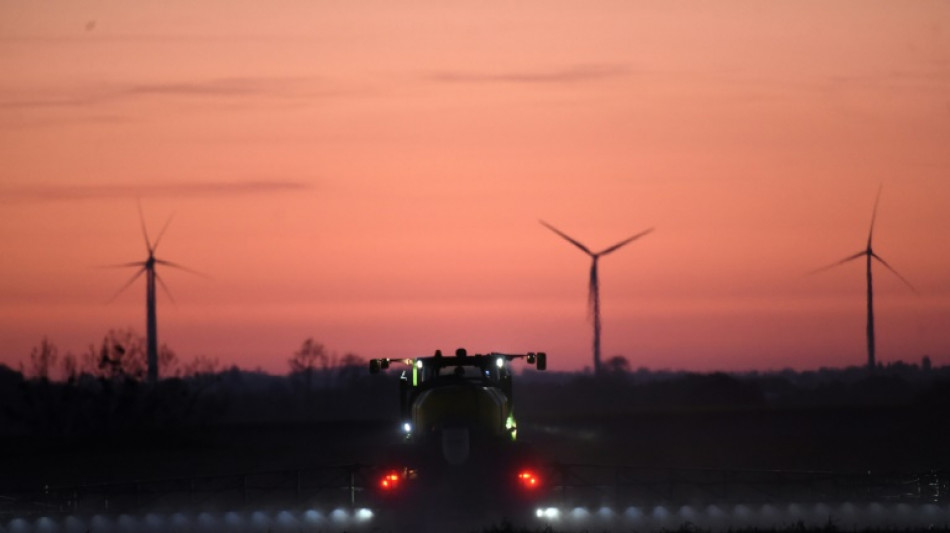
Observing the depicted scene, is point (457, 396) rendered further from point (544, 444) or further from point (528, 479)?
point (544, 444)

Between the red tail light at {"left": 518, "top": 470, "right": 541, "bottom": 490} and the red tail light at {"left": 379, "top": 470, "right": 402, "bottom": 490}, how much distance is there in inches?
94.9

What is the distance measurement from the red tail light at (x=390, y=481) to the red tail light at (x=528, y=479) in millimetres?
2410

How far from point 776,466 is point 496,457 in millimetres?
46331

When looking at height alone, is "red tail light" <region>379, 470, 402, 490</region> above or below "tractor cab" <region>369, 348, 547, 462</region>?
below

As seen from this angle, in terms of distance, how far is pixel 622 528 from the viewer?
4244 centimetres

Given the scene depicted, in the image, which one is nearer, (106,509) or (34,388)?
(106,509)

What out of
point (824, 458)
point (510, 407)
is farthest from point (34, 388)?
point (510, 407)

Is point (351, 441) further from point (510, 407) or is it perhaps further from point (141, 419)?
point (510, 407)

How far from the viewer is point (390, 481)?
39562mm

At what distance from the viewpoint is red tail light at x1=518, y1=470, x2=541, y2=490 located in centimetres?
3906

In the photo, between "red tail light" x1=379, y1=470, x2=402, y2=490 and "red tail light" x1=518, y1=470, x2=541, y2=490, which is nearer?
"red tail light" x1=518, y1=470, x2=541, y2=490

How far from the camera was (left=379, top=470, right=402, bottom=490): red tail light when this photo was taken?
3947 cm

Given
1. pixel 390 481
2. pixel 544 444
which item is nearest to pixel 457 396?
pixel 390 481

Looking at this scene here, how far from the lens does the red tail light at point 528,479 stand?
39.1 m
